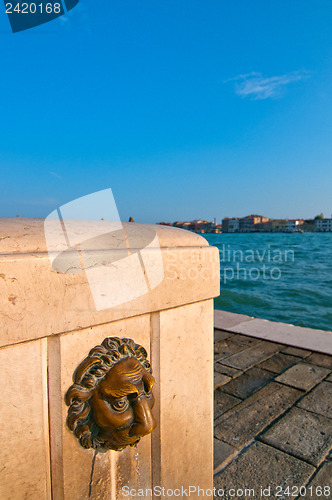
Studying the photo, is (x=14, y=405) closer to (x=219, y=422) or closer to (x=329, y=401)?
(x=219, y=422)

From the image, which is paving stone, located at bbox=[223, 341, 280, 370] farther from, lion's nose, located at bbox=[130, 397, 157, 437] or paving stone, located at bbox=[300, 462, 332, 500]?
lion's nose, located at bbox=[130, 397, 157, 437]

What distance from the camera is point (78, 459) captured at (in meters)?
1.13

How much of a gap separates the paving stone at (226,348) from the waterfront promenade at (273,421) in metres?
0.01

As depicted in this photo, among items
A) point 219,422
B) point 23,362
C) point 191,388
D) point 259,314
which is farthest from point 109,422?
point 259,314

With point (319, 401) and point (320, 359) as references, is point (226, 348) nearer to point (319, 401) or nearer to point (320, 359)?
point (320, 359)

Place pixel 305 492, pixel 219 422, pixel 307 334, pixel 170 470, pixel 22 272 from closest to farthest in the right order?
1. pixel 22 272
2. pixel 170 470
3. pixel 305 492
4. pixel 219 422
5. pixel 307 334

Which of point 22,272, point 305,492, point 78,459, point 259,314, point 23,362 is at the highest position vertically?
point 22,272

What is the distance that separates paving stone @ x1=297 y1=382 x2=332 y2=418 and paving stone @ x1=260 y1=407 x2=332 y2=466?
7 cm

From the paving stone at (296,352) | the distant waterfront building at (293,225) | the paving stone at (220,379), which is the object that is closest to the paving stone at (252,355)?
the paving stone at (296,352)

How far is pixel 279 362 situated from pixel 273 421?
3.98 feet

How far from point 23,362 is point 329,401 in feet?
9.30

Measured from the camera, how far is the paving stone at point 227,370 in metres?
3.50

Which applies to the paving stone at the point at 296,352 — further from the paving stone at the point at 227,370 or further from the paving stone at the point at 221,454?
the paving stone at the point at 221,454

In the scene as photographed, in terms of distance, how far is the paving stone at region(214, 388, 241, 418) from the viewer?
285 cm
